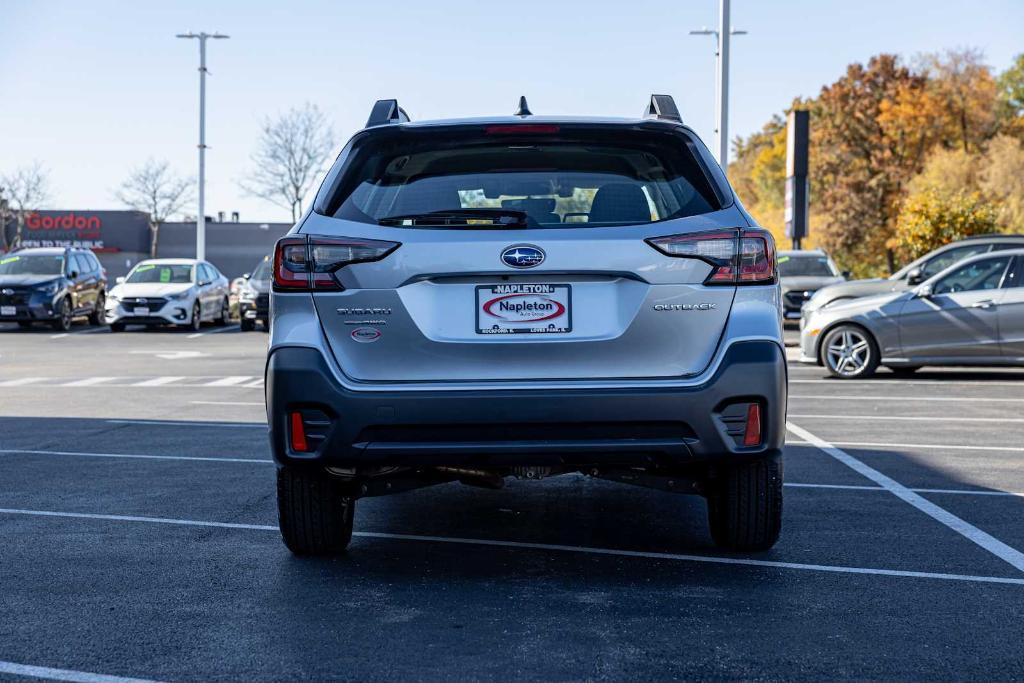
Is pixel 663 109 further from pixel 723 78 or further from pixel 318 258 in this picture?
pixel 723 78

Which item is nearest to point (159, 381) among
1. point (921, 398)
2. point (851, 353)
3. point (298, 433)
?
point (851, 353)

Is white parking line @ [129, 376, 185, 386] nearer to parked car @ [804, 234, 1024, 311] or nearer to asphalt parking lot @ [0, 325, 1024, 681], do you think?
asphalt parking lot @ [0, 325, 1024, 681]

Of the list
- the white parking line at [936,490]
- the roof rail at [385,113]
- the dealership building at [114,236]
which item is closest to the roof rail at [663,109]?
the roof rail at [385,113]

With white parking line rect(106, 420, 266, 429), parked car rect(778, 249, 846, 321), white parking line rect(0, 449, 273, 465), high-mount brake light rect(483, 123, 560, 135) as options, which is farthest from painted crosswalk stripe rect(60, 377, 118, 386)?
parked car rect(778, 249, 846, 321)

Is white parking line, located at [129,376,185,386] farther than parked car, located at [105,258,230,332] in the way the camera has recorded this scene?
No

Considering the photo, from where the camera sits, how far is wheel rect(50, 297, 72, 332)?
29.4 m

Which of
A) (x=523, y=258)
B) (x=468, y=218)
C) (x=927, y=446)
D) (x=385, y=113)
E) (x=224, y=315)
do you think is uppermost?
(x=385, y=113)

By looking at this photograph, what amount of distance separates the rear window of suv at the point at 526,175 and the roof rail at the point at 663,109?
358mm

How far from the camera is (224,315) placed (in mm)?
32281

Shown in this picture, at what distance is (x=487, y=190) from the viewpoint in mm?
5219

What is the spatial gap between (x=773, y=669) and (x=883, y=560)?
1798 millimetres

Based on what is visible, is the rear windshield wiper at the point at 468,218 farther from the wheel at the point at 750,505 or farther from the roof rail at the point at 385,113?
the wheel at the point at 750,505

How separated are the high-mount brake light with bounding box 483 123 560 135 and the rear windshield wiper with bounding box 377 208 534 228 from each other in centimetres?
42

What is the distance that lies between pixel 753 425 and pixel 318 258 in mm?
1725
